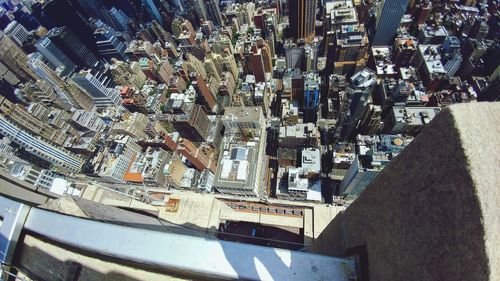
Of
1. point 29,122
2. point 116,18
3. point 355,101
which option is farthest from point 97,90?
point 355,101

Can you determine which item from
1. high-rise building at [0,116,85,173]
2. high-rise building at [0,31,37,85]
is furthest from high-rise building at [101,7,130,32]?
high-rise building at [0,116,85,173]

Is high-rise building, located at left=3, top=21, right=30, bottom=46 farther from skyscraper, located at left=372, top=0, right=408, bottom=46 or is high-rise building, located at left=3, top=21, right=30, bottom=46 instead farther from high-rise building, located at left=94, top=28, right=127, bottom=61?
skyscraper, located at left=372, top=0, right=408, bottom=46

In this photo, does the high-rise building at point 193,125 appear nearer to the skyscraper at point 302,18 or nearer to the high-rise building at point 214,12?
the skyscraper at point 302,18

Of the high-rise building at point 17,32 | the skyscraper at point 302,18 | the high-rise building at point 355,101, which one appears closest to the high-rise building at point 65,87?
the high-rise building at point 17,32

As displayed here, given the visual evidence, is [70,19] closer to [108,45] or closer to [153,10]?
[108,45]

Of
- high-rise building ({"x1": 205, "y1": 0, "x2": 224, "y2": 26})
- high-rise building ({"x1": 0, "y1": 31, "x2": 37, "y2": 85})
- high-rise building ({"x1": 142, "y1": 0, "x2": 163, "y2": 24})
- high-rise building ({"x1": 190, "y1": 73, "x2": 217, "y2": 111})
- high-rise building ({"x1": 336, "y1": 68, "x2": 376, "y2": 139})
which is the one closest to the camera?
high-rise building ({"x1": 336, "y1": 68, "x2": 376, "y2": 139})

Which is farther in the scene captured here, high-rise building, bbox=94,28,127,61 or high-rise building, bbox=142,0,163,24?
high-rise building, bbox=142,0,163,24
